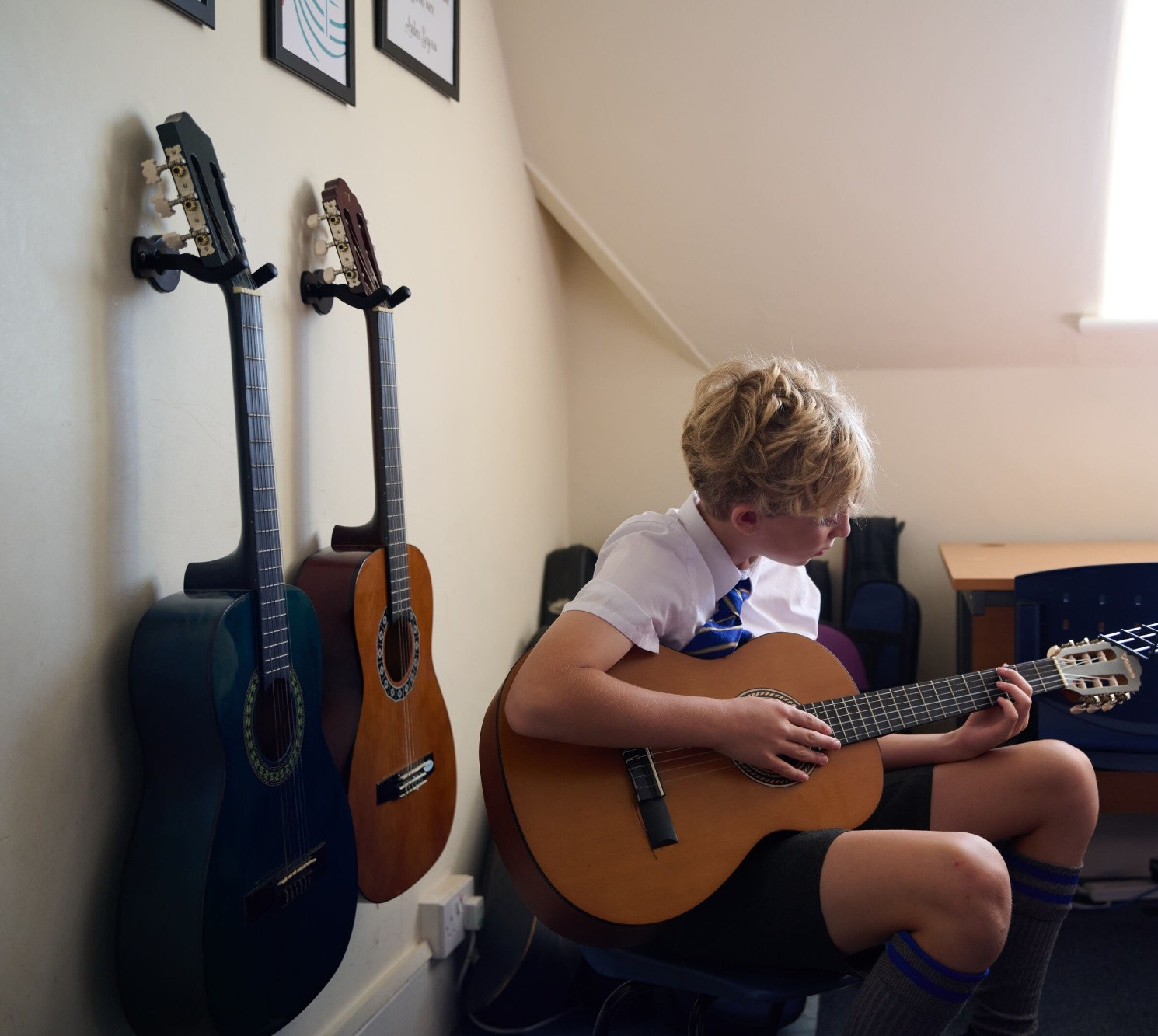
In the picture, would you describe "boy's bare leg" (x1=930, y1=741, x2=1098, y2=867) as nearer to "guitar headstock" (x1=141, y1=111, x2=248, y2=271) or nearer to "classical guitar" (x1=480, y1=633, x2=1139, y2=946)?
"classical guitar" (x1=480, y1=633, x2=1139, y2=946)

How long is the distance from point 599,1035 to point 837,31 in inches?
76.3

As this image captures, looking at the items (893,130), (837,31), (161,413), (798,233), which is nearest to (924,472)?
(798,233)

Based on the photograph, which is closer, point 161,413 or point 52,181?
point 52,181

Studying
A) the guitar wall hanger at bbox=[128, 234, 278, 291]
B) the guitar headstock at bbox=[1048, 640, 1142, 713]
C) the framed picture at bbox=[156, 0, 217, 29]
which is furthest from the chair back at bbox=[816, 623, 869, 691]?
the framed picture at bbox=[156, 0, 217, 29]

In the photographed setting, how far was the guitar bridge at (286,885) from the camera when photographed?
1037 millimetres

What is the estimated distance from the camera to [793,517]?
1.29 metres

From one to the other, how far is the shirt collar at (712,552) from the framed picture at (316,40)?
82 cm

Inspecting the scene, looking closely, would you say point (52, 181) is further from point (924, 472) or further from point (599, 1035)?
point (924, 472)

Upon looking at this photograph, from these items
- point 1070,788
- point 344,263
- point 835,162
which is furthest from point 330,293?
point 835,162

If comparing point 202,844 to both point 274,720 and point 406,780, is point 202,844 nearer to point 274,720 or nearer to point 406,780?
point 274,720

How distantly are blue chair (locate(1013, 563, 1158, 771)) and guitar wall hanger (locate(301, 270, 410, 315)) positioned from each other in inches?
48.7

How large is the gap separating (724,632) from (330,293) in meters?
0.73

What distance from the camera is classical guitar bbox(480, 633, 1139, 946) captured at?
1091 millimetres

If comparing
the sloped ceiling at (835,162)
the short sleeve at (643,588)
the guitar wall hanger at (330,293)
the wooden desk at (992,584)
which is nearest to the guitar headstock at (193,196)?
the guitar wall hanger at (330,293)
